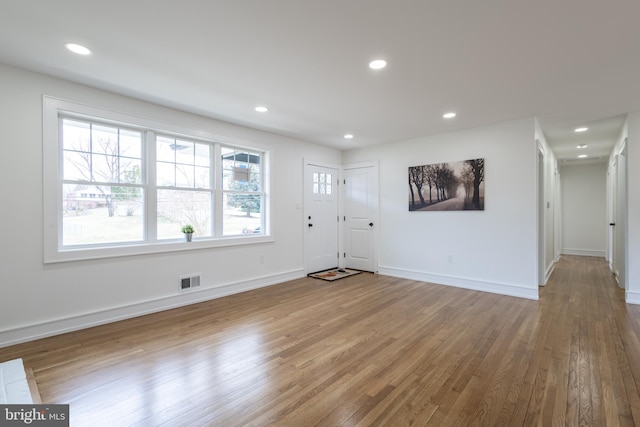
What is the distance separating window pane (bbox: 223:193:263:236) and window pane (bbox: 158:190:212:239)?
29 centimetres

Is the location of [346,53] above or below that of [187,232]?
above

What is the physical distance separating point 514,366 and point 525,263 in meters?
2.32

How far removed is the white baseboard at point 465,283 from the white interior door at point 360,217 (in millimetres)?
460

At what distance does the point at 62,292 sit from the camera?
2986 mm

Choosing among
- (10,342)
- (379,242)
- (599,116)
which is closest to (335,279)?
(379,242)

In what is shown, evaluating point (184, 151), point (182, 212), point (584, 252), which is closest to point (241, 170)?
point (184, 151)

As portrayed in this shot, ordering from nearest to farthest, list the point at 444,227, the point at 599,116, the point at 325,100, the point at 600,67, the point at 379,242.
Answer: the point at 600,67 < the point at 325,100 < the point at 599,116 < the point at 444,227 < the point at 379,242

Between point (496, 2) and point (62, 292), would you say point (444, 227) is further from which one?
point (62, 292)

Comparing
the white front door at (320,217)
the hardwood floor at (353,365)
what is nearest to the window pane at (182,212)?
the hardwood floor at (353,365)

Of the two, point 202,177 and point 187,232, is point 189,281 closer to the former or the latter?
point 187,232

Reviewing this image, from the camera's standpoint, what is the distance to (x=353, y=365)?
235cm

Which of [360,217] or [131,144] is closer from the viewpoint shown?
[131,144]

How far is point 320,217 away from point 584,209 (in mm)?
7152

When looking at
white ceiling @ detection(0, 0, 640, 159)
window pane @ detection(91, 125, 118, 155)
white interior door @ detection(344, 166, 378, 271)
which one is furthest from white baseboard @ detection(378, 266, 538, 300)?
window pane @ detection(91, 125, 118, 155)
